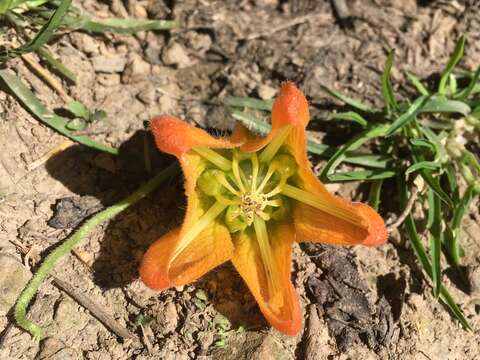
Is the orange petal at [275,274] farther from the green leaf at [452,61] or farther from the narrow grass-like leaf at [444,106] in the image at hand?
the green leaf at [452,61]

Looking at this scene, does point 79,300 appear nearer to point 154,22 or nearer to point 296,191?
point 296,191

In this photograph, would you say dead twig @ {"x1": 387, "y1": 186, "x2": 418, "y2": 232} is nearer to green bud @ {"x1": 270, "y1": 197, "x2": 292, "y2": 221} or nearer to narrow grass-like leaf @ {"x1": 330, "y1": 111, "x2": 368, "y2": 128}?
narrow grass-like leaf @ {"x1": 330, "y1": 111, "x2": 368, "y2": 128}

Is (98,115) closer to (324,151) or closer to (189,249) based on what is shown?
(189,249)

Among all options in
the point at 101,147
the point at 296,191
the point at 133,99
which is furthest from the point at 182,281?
the point at 133,99

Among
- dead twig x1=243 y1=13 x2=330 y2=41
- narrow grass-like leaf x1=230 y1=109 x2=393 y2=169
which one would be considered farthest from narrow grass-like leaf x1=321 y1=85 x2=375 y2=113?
dead twig x1=243 y1=13 x2=330 y2=41

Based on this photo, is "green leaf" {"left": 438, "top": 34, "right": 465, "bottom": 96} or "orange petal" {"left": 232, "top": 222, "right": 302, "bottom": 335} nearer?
"orange petal" {"left": 232, "top": 222, "right": 302, "bottom": 335}

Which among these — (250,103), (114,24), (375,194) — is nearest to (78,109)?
(114,24)

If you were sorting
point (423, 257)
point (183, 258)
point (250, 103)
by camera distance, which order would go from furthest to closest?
point (250, 103) < point (423, 257) < point (183, 258)
